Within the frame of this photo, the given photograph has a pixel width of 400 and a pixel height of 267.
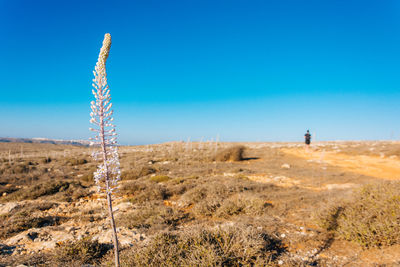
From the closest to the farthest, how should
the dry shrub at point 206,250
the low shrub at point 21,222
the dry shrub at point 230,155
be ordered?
the dry shrub at point 206,250 < the low shrub at point 21,222 < the dry shrub at point 230,155

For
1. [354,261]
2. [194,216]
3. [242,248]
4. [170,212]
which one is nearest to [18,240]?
[170,212]

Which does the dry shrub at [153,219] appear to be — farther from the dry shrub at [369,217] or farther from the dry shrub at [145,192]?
the dry shrub at [369,217]

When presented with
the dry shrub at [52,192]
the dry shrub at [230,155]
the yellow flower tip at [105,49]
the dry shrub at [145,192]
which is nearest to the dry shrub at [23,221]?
the dry shrub at [52,192]

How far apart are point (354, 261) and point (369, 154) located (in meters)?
25.8

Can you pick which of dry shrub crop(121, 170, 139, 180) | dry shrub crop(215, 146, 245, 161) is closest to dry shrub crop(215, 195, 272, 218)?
dry shrub crop(121, 170, 139, 180)

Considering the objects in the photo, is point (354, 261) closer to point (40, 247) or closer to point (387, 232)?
point (387, 232)

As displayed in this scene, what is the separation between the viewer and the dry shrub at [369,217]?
13.1 feet

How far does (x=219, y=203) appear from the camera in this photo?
6629 mm

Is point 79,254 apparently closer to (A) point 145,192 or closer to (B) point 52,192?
(A) point 145,192

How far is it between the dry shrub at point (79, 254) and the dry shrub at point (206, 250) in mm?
856

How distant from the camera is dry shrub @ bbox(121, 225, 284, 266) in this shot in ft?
10.3

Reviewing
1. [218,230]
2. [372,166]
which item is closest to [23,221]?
[218,230]

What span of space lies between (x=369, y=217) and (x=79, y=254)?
19.4 ft

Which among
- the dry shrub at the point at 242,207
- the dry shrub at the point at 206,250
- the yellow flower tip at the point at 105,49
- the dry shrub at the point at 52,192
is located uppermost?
the yellow flower tip at the point at 105,49
